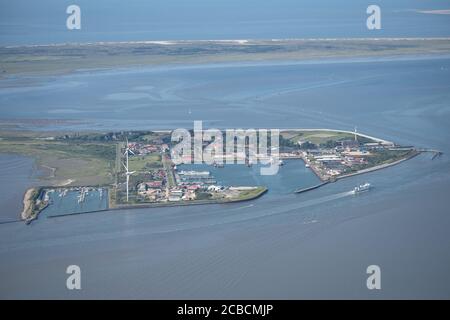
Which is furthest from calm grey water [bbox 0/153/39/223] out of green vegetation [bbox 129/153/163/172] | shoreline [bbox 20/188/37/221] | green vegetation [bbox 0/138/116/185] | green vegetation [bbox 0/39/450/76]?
green vegetation [bbox 0/39/450/76]

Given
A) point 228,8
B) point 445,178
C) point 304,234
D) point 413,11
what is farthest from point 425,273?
point 228,8

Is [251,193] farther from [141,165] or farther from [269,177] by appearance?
[141,165]

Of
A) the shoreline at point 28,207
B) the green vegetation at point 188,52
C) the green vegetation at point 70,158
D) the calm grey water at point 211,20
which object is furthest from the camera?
the calm grey water at point 211,20

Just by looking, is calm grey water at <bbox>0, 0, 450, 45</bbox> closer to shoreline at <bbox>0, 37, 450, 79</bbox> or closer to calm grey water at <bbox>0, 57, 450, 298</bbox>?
shoreline at <bbox>0, 37, 450, 79</bbox>

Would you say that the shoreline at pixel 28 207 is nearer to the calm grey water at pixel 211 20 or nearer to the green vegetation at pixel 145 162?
the green vegetation at pixel 145 162

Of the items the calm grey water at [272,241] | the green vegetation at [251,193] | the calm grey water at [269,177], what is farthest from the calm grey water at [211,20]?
the green vegetation at [251,193]

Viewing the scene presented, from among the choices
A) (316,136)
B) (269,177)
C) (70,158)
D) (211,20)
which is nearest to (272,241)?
(269,177)

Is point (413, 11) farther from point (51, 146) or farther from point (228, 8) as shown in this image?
point (51, 146)
